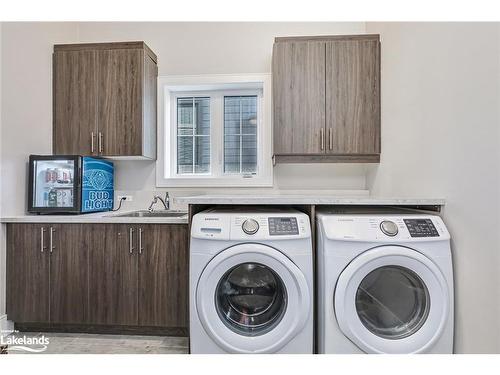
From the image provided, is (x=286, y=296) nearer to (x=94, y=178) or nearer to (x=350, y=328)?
(x=350, y=328)

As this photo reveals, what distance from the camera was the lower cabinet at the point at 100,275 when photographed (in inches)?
82.0

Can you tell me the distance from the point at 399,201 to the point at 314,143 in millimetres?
988

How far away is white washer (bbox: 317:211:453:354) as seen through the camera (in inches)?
57.3

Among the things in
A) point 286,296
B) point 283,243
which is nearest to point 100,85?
point 283,243

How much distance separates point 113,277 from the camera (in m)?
2.10

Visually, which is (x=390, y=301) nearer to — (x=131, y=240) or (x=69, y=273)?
(x=131, y=240)

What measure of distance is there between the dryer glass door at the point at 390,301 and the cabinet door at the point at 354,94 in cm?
118

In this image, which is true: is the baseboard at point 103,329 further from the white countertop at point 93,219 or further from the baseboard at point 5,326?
the white countertop at point 93,219

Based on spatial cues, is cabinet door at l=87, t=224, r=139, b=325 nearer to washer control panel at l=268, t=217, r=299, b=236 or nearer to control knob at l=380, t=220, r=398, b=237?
washer control panel at l=268, t=217, r=299, b=236

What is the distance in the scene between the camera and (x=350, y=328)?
57.6 inches

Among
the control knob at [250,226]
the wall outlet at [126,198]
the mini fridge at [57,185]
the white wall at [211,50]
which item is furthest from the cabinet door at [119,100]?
the control knob at [250,226]

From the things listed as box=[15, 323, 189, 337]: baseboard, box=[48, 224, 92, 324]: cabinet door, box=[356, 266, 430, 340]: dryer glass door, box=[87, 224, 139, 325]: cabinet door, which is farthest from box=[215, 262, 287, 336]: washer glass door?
box=[48, 224, 92, 324]: cabinet door

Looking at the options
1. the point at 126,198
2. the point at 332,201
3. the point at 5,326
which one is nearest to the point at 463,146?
the point at 332,201

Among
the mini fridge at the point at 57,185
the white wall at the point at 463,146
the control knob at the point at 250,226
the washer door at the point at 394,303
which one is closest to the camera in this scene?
the white wall at the point at 463,146
